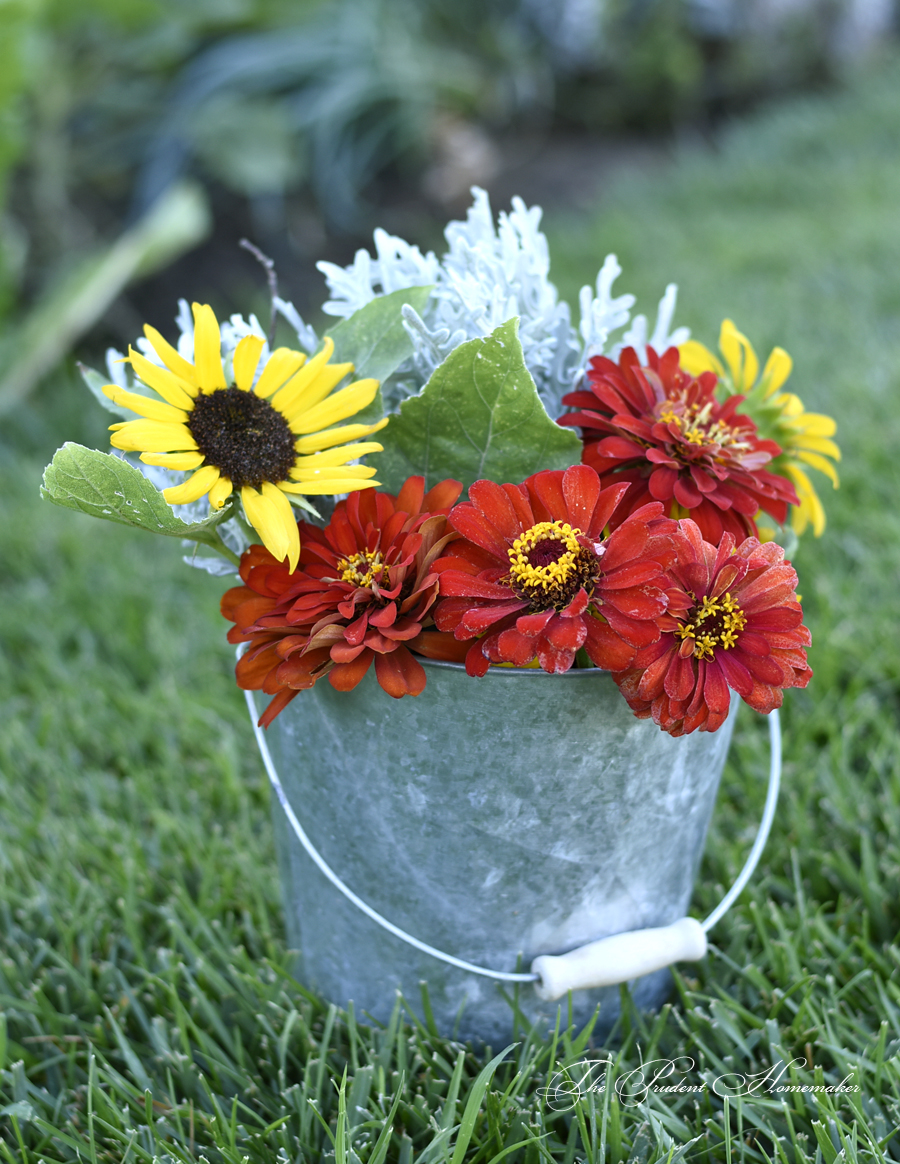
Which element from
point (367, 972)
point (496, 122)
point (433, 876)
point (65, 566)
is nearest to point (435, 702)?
point (433, 876)

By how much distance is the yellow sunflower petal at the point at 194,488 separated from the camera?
67 cm

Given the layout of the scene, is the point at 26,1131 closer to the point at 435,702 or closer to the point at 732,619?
the point at 435,702

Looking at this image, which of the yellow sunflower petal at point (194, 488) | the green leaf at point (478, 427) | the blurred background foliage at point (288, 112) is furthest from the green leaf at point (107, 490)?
the blurred background foliage at point (288, 112)

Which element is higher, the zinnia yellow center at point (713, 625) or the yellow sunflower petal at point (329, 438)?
the yellow sunflower petal at point (329, 438)

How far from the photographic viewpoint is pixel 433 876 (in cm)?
80

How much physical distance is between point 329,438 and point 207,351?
0.11 meters

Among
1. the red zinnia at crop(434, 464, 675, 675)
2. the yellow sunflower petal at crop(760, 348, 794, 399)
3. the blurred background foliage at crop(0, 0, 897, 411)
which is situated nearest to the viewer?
the red zinnia at crop(434, 464, 675, 675)

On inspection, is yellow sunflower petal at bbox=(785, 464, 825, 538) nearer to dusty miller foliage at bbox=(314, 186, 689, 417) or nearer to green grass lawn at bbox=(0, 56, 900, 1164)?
dusty miller foliage at bbox=(314, 186, 689, 417)

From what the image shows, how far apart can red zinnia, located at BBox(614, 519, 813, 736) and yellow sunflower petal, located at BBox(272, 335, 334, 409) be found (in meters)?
0.29

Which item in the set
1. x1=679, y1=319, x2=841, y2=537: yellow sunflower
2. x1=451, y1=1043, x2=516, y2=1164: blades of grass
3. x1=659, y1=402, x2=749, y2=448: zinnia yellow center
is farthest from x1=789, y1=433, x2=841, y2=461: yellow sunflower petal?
x1=451, y1=1043, x2=516, y2=1164: blades of grass

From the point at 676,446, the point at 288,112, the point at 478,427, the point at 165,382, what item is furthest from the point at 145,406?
the point at 288,112

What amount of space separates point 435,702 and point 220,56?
3.30 m

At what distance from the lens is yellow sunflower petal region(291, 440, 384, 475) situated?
71 centimetres

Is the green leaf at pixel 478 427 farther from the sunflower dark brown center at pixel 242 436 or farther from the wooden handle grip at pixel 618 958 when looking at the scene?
the wooden handle grip at pixel 618 958
